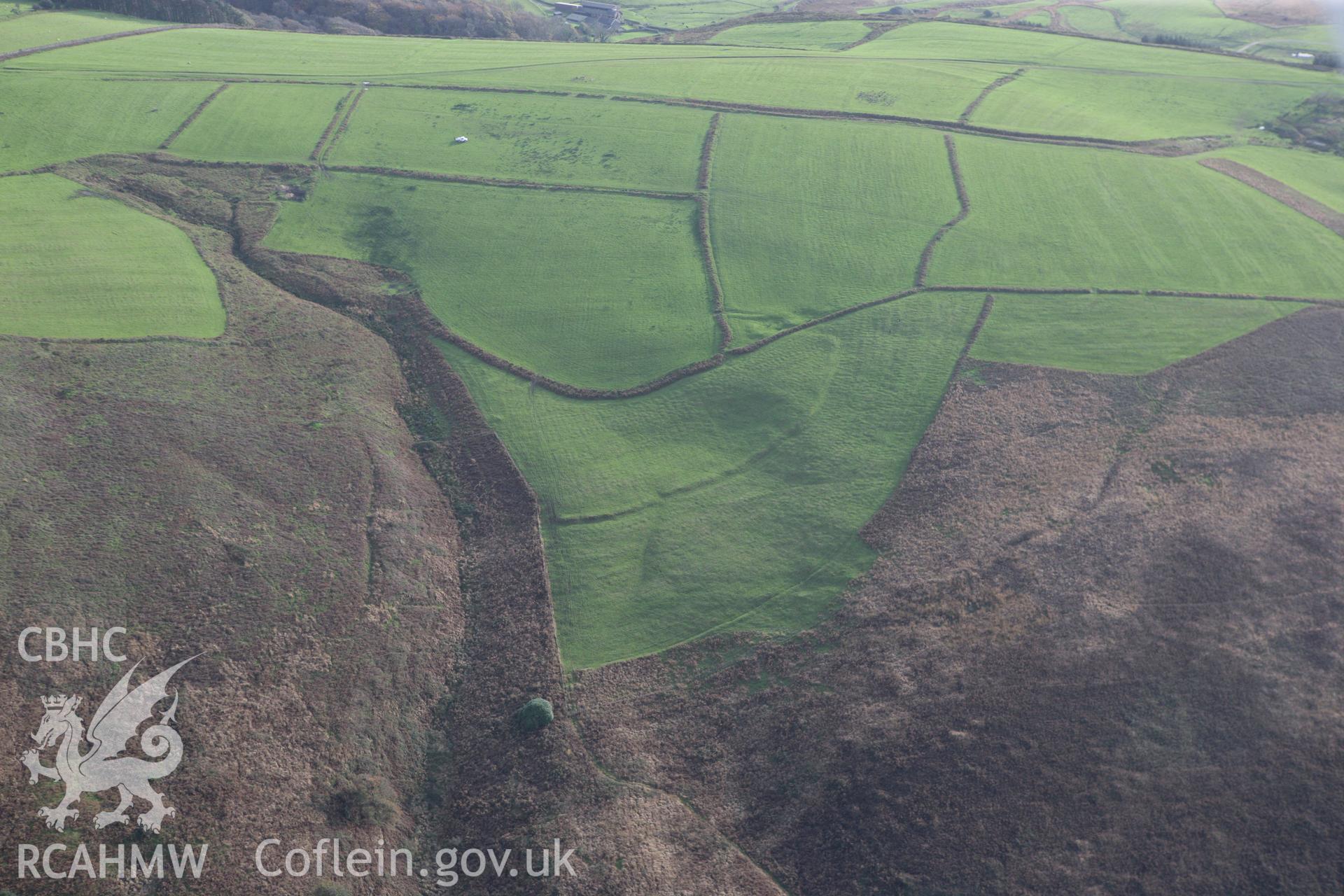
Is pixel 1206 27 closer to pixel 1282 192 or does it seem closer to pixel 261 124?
pixel 1282 192

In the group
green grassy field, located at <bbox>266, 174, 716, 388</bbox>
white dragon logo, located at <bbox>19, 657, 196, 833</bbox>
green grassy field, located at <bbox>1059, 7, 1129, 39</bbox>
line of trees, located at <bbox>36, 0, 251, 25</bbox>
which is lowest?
white dragon logo, located at <bbox>19, 657, 196, 833</bbox>

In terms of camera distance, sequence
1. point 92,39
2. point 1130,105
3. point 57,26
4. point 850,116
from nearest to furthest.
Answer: point 850,116
point 1130,105
point 92,39
point 57,26

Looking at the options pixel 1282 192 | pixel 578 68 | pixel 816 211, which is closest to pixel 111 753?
pixel 816 211

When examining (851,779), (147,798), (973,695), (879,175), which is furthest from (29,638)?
(879,175)

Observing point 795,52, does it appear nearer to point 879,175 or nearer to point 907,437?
point 879,175

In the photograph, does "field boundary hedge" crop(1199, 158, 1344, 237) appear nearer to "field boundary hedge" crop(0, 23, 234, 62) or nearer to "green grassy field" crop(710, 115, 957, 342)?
"green grassy field" crop(710, 115, 957, 342)

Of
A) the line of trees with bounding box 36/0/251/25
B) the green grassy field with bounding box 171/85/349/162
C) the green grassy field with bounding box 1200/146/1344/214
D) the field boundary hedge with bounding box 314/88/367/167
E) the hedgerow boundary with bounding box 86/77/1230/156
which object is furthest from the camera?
the line of trees with bounding box 36/0/251/25

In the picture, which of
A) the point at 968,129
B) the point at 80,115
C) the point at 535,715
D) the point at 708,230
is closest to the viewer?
the point at 535,715

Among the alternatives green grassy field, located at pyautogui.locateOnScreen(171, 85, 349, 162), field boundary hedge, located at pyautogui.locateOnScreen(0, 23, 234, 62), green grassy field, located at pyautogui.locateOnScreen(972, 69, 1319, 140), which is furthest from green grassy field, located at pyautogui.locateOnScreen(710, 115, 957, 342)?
field boundary hedge, located at pyautogui.locateOnScreen(0, 23, 234, 62)
